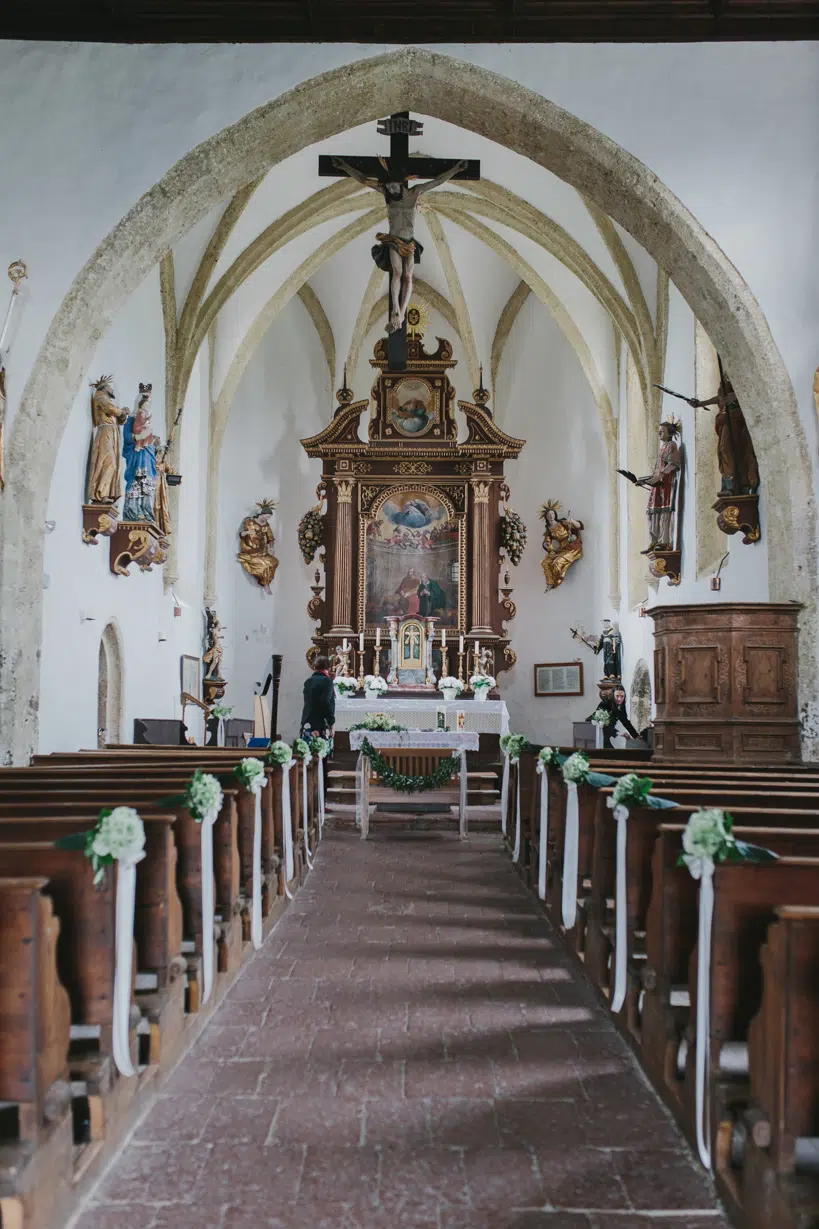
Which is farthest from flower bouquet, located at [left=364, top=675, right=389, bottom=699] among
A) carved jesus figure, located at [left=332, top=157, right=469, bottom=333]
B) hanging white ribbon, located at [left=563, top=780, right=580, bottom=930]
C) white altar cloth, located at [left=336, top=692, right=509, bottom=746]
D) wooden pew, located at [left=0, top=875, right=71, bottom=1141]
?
wooden pew, located at [left=0, top=875, right=71, bottom=1141]

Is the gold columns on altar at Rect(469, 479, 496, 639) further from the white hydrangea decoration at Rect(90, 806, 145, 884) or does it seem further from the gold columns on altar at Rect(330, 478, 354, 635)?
the white hydrangea decoration at Rect(90, 806, 145, 884)

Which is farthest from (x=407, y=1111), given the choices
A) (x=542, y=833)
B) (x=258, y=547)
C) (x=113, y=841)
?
(x=258, y=547)

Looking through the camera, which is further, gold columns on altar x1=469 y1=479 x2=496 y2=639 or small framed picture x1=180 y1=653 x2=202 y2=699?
gold columns on altar x1=469 y1=479 x2=496 y2=639

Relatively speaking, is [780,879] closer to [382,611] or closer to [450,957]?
[450,957]

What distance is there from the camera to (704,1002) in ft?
10.1

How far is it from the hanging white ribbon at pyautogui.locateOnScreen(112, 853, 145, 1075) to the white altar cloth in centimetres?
1028

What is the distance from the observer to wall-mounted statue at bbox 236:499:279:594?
60.5 ft

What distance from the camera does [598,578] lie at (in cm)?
1781

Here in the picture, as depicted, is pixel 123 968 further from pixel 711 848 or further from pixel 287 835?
pixel 287 835

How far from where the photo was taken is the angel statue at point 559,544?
1802 centimetres

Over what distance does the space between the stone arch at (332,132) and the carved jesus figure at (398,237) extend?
61 centimetres
